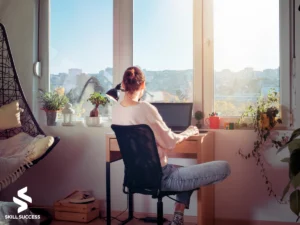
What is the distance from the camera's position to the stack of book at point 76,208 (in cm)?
316

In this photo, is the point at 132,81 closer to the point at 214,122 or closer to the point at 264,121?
the point at 214,122

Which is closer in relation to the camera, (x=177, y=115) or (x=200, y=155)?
(x=200, y=155)

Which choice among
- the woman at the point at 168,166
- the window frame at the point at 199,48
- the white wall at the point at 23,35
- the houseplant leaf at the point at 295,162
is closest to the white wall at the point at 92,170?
the white wall at the point at 23,35

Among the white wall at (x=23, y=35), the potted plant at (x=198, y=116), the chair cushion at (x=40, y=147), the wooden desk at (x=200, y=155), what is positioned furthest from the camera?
the white wall at (x=23, y=35)

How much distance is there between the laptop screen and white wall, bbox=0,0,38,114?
4.06 ft

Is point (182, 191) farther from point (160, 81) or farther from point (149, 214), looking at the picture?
point (160, 81)

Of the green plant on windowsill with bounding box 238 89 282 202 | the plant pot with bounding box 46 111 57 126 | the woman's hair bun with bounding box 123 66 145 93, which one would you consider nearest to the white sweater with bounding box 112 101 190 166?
the woman's hair bun with bounding box 123 66 145 93

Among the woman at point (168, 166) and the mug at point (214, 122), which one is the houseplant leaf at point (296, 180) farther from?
the mug at point (214, 122)

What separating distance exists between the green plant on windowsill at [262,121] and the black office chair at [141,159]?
902 mm

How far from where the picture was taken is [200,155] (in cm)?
270

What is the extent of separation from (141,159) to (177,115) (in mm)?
816

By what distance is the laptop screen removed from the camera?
313cm

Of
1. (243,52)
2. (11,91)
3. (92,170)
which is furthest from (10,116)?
(243,52)

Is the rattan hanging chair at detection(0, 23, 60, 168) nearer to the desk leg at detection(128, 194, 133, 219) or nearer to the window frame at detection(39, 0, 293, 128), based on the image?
the window frame at detection(39, 0, 293, 128)
